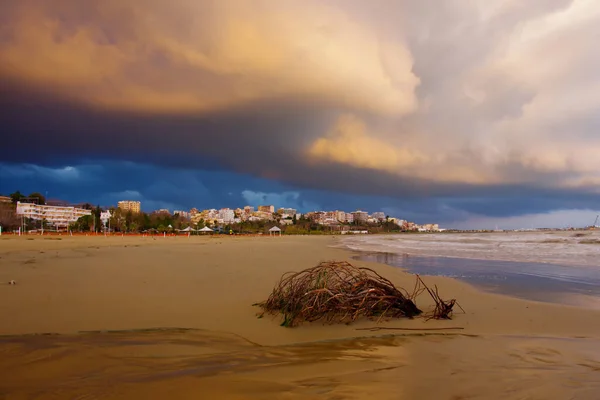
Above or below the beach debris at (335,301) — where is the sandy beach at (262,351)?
below

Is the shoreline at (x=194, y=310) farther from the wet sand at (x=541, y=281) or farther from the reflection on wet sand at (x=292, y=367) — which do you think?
the wet sand at (x=541, y=281)

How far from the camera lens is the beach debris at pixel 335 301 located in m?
5.91

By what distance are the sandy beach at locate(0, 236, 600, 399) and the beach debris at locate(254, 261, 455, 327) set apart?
0.70 feet

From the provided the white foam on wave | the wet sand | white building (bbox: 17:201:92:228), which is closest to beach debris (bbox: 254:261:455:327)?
the wet sand

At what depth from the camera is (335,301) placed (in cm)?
601

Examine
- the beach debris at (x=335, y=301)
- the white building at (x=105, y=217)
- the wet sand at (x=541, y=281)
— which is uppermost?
the white building at (x=105, y=217)

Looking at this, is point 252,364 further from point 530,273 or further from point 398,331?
point 530,273

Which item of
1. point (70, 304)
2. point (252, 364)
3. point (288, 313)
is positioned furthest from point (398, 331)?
point (70, 304)

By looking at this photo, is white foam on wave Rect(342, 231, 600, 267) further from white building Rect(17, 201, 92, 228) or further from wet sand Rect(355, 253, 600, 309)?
white building Rect(17, 201, 92, 228)

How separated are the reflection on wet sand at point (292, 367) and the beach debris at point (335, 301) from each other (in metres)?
0.90

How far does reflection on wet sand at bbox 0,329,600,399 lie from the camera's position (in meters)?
3.28

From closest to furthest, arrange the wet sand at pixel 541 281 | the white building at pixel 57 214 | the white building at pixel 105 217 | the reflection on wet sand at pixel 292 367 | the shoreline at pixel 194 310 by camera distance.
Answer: the reflection on wet sand at pixel 292 367 → the shoreline at pixel 194 310 → the wet sand at pixel 541 281 → the white building at pixel 105 217 → the white building at pixel 57 214

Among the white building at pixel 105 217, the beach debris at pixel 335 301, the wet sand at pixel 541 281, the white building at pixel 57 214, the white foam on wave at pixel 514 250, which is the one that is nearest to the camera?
the beach debris at pixel 335 301

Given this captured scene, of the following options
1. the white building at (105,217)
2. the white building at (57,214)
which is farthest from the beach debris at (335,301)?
the white building at (57,214)
